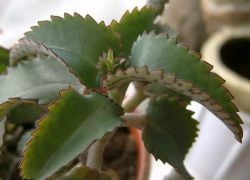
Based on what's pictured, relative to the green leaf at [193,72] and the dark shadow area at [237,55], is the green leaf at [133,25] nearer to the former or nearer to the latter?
the green leaf at [193,72]

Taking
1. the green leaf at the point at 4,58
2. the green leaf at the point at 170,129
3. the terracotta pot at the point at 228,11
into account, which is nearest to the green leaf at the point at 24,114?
the green leaf at the point at 4,58

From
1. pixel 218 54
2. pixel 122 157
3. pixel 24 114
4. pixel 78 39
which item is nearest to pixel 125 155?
pixel 122 157

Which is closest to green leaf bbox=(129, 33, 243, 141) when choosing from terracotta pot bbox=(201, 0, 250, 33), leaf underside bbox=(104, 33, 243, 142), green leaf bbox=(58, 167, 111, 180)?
leaf underside bbox=(104, 33, 243, 142)

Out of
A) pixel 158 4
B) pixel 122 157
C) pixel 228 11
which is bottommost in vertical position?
pixel 122 157

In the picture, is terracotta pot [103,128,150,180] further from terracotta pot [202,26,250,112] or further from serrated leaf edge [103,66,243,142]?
terracotta pot [202,26,250,112]

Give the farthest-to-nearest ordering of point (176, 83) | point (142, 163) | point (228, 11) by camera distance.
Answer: point (228, 11) → point (142, 163) → point (176, 83)

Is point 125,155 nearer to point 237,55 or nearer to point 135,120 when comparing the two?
point 135,120

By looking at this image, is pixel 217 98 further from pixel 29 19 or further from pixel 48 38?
pixel 29 19
